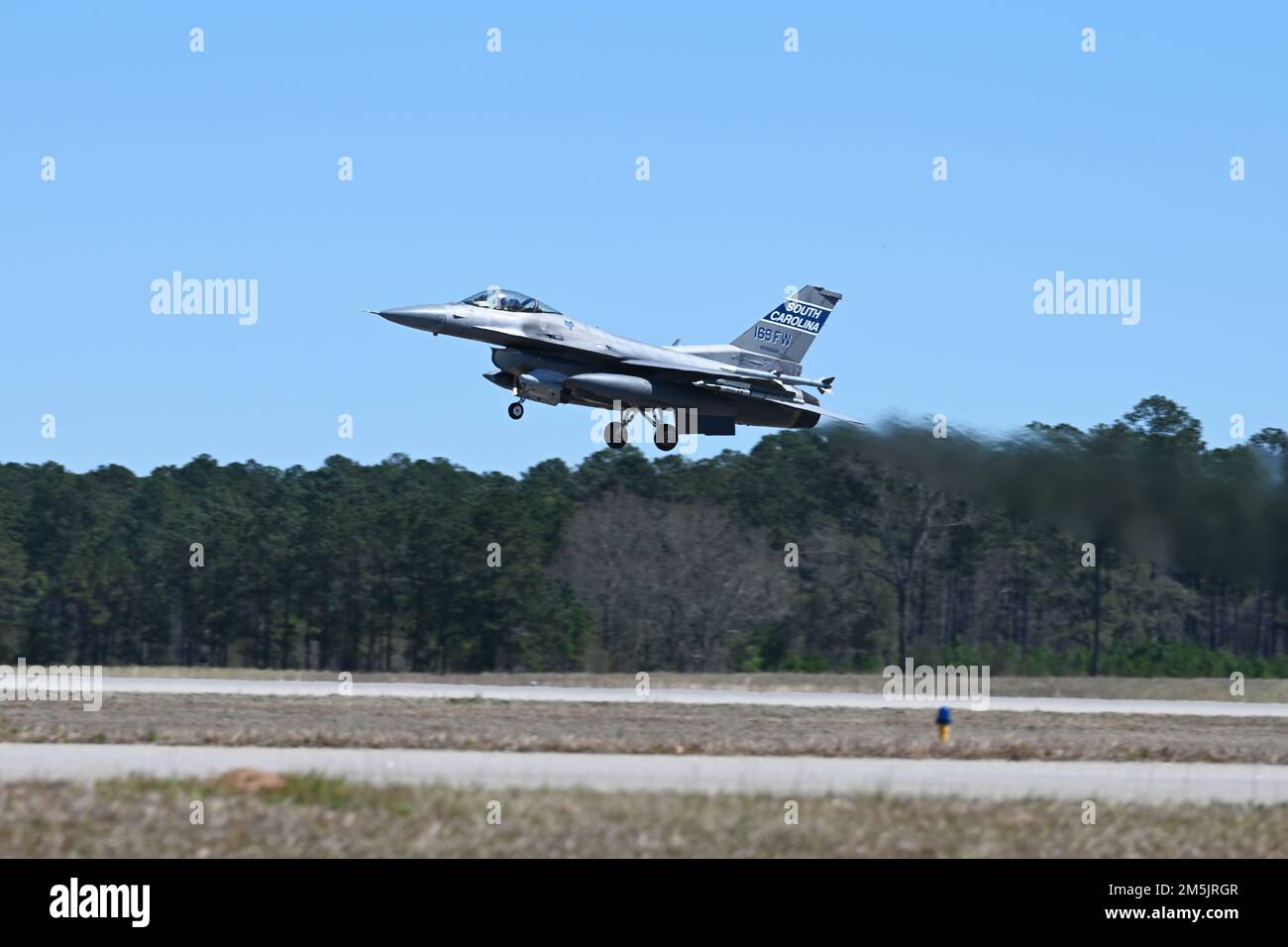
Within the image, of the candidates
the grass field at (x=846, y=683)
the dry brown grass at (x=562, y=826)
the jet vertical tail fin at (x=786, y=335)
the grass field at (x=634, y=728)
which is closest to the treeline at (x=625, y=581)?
the grass field at (x=846, y=683)

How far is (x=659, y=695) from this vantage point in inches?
1383

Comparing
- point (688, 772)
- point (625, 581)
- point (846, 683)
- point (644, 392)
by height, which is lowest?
point (846, 683)

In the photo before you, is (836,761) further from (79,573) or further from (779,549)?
(79,573)

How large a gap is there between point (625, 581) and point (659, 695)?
124ft

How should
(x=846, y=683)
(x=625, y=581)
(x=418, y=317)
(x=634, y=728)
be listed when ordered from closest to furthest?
(x=634, y=728) < (x=418, y=317) < (x=846, y=683) < (x=625, y=581)

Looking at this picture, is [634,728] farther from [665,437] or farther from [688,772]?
[665,437]

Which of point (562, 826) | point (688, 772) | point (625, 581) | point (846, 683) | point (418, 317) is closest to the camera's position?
point (562, 826)

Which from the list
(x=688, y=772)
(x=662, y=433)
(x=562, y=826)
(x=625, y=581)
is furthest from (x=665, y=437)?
(x=625, y=581)

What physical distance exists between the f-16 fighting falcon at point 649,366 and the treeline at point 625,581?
12.0 metres

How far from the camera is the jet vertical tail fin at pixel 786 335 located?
40.1 m

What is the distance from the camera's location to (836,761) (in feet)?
70.7

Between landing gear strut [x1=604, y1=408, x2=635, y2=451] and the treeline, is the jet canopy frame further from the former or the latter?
the treeline
